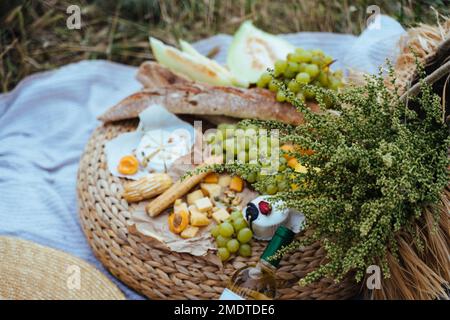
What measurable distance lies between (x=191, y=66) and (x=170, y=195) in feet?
1.74

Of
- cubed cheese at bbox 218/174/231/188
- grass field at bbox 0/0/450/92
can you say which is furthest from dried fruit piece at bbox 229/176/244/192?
grass field at bbox 0/0/450/92

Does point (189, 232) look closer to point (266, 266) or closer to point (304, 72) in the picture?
point (266, 266)

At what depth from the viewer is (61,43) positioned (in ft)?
8.34

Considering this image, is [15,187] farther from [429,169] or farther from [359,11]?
[359,11]

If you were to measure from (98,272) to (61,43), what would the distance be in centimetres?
142

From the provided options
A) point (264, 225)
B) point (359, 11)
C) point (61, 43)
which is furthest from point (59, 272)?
point (359, 11)

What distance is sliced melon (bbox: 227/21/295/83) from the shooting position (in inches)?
73.8

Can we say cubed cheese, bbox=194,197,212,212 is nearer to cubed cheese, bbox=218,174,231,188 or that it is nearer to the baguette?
cubed cheese, bbox=218,174,231,188

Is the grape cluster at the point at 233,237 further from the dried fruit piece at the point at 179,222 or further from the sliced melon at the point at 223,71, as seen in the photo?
the sliced melon at the point at 223,71

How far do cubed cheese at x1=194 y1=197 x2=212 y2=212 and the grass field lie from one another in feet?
3.88

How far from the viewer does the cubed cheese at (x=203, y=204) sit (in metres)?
Answer: 1.44

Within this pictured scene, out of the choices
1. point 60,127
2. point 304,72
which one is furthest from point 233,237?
point 60,127

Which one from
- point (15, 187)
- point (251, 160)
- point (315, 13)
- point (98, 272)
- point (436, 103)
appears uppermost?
point (315, 13)

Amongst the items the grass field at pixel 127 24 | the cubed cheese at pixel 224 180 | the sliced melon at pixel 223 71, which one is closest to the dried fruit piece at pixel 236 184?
the cubed cheese at pixel 224 180
